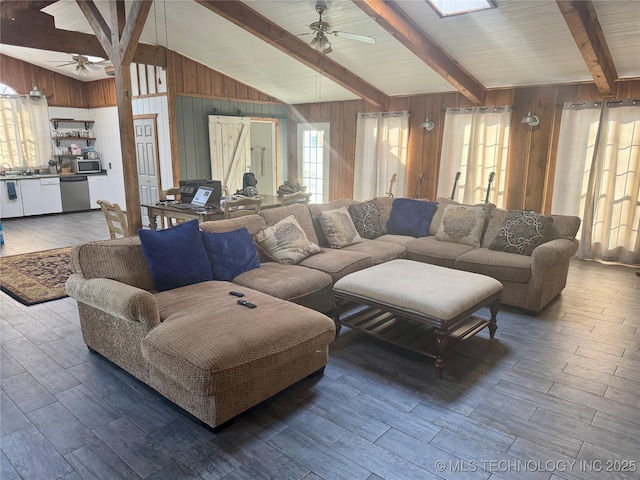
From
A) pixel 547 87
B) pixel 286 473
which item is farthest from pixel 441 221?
pixel 286 473

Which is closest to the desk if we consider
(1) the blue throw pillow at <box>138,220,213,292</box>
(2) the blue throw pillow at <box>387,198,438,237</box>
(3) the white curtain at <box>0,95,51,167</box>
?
(1) the blue throw pillow at <box>138,220,213,292</box>

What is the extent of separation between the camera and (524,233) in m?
4.12

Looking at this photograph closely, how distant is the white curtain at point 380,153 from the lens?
7.27 m

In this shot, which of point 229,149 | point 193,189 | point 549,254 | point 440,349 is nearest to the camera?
point 440,349

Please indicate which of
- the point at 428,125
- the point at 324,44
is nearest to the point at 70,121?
the point at 324,44

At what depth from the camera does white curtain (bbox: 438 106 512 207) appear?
6207 millimetres

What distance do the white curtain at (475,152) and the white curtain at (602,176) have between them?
2.48 feet

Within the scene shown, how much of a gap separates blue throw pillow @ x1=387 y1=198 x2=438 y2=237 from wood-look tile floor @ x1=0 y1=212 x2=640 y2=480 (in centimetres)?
174

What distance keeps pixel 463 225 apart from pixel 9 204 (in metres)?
8.32

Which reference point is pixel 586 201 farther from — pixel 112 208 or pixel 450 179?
pixel 112 208

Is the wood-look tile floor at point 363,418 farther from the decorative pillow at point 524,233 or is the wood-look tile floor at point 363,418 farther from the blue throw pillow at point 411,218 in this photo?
the blue throw pillow at point 411,218

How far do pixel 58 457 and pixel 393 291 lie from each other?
206 cm

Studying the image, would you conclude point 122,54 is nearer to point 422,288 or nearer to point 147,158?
point 147,158

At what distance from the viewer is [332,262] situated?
3721mm
